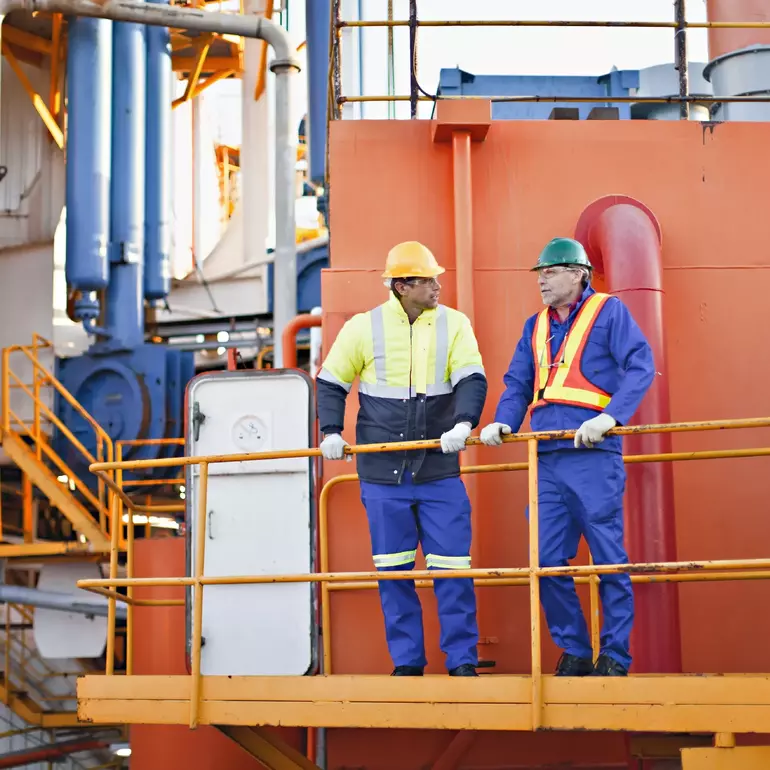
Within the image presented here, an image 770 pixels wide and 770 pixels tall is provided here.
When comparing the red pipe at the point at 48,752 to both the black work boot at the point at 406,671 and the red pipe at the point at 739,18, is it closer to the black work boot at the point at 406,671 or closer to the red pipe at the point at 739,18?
the black work boot at the point at 406,671

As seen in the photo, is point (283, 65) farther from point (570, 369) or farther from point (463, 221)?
point (570, 369)

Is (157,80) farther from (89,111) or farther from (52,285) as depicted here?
(52,285)

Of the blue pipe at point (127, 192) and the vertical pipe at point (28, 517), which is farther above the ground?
the blue pipe at point (127, 192)

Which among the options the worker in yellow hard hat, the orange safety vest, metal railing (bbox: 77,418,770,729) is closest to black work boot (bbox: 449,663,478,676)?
the worker in yellow hard hat

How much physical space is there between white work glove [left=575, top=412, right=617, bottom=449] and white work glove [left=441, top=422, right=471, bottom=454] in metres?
0.45

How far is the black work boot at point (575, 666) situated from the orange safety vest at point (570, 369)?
104cm

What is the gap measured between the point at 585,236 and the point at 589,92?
10.6ft

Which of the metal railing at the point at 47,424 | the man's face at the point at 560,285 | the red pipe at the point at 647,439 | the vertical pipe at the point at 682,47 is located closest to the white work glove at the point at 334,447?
the man's face at the point at 560,285

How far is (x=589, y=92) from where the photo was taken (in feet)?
29.3

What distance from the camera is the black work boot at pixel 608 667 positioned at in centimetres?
453

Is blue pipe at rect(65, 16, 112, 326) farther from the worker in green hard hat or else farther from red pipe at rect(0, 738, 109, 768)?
the worker in green hard hat

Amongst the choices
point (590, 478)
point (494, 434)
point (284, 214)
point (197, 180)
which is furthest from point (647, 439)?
point (197, 180)

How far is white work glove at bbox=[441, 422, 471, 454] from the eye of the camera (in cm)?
459

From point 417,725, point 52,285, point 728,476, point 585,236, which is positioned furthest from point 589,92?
point 52,285
